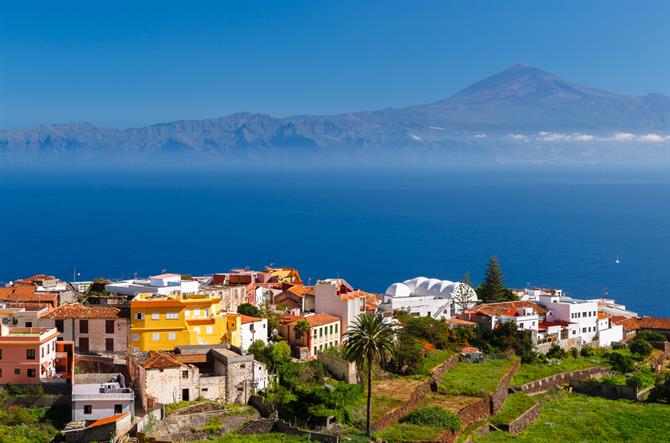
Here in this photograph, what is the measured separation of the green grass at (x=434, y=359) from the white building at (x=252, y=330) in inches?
339

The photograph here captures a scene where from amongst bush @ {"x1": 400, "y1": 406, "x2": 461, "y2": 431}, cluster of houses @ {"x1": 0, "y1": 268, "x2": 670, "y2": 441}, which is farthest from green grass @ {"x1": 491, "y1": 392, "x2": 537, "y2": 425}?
cluster of houses @ {"x1": 0, "y1": 268, "x2": 670, "y2": 441}

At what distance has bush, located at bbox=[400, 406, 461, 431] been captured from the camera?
39469 mm

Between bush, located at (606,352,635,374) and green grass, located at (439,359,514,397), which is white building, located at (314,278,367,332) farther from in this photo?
bush, located at (606,352,635,374)

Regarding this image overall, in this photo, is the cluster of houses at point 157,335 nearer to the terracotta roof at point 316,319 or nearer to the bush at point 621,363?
the terracotta roof at point 316,319

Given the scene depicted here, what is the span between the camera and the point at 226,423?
36.9 metres

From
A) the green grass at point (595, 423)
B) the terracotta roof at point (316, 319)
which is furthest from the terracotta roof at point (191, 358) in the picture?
the green grass at point (595, 423)

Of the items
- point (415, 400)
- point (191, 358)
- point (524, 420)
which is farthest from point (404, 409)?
point (191, 358)

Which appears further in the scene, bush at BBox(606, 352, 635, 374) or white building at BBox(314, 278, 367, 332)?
bush at BBox(606, 352, 635, 374)

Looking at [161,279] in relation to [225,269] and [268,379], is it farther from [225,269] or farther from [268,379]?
[225,269]

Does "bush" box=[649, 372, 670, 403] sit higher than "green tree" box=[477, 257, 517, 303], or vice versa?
"green tree" box=[477, 257, 517, 303]

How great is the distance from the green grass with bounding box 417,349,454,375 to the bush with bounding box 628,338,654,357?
15.2 metres

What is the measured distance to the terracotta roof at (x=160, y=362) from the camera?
37.5m

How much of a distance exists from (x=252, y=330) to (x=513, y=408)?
14088 mm

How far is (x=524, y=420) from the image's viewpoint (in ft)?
143
